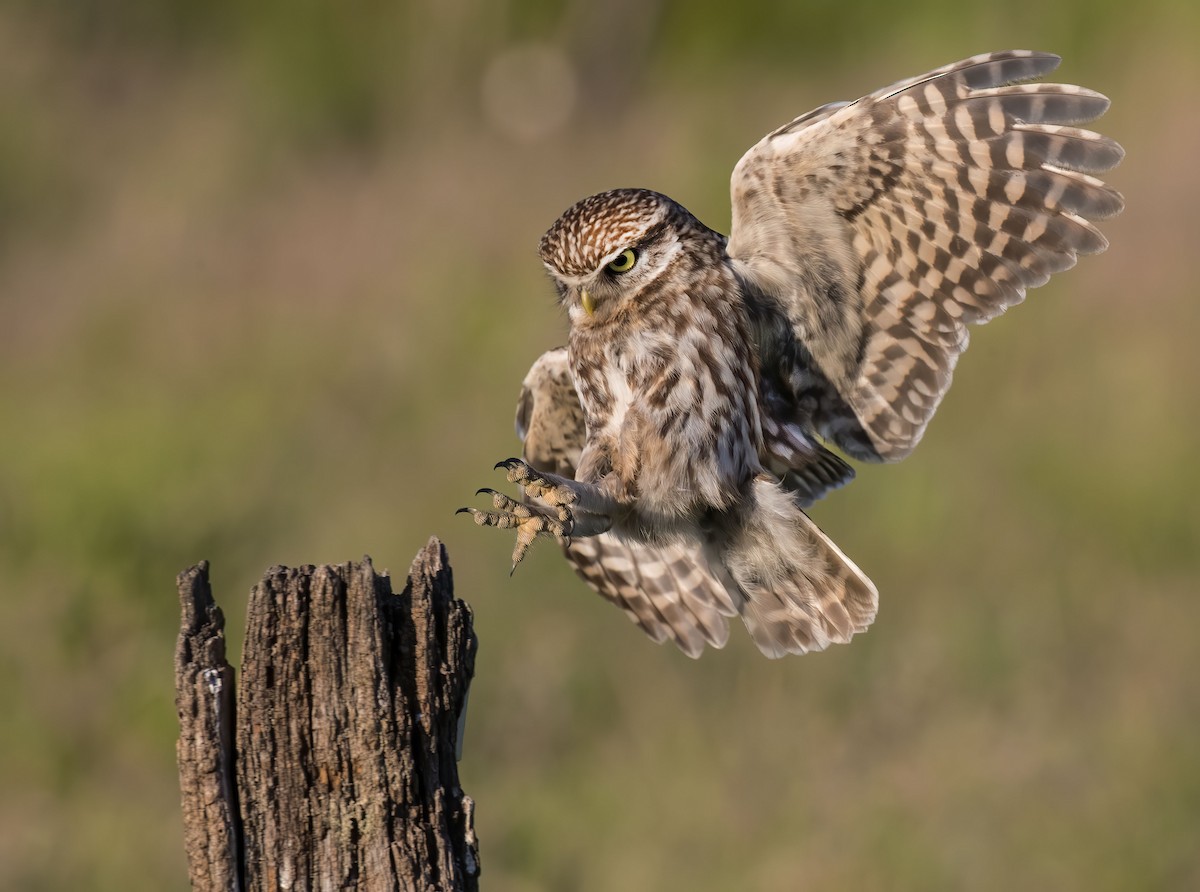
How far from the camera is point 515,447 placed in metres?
7.64

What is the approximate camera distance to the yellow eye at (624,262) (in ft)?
14.2

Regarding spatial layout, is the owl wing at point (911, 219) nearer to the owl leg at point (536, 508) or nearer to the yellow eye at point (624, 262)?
the yellow eye at point (624, 262)

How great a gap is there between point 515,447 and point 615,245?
3427 millimetres

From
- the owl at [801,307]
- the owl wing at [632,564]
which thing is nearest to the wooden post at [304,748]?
the owl at [801,307]

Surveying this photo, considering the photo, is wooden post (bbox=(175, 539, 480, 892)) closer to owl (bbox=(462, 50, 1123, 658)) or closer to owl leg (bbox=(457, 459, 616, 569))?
owl leg (bbox=(457, 459, 616, 569))

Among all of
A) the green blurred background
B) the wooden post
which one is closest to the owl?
the wooden post

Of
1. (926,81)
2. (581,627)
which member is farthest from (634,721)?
(926,81)

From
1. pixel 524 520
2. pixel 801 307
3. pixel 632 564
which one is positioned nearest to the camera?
pixel 524 520

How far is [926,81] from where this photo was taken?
3934mm

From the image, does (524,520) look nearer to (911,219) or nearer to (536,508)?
(536,508)

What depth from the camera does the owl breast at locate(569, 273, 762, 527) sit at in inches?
171

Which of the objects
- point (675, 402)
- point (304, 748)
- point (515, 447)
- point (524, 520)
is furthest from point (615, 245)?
point (515, 447)

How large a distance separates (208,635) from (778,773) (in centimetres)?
345

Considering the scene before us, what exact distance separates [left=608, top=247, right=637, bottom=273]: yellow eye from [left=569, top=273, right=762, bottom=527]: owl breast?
115 mm
